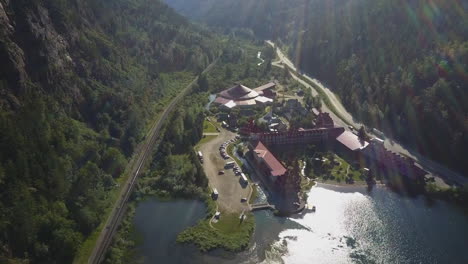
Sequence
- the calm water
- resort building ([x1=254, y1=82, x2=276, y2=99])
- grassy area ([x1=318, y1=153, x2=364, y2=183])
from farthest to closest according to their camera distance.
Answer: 1. resort building ([x1=254, y1=82, x2=276, y2=99])
2. grassy area ([x1=318, y1=153, x2=364, y2=183])
3. the calm water

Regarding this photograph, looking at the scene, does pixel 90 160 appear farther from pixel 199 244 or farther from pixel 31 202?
pixel 199 244

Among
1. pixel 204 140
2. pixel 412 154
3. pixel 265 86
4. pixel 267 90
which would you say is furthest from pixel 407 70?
pixel 204 140

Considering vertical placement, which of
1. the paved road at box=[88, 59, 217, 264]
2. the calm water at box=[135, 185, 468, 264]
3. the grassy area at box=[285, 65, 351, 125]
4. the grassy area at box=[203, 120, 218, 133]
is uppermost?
the grassy area at box=[285, 65, 351, 125]

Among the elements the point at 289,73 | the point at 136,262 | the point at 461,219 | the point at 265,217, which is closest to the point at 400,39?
the point at 289,73

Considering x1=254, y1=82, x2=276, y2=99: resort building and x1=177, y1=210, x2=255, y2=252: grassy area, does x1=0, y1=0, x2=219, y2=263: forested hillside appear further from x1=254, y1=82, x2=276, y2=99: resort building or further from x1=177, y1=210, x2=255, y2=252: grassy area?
x1=254, y1=82, x2=276, y2=99: resort building

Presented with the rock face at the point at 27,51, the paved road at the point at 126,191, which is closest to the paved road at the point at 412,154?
the paved road at the point at 126,191

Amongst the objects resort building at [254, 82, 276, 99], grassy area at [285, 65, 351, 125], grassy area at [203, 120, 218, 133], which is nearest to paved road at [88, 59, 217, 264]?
grassy area at [203, 120, 218, 133]

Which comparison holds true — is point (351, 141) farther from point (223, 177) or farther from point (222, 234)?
point (222, 234)

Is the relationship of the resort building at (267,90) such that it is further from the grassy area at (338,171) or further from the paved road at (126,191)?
the grassy area at (338,171)
